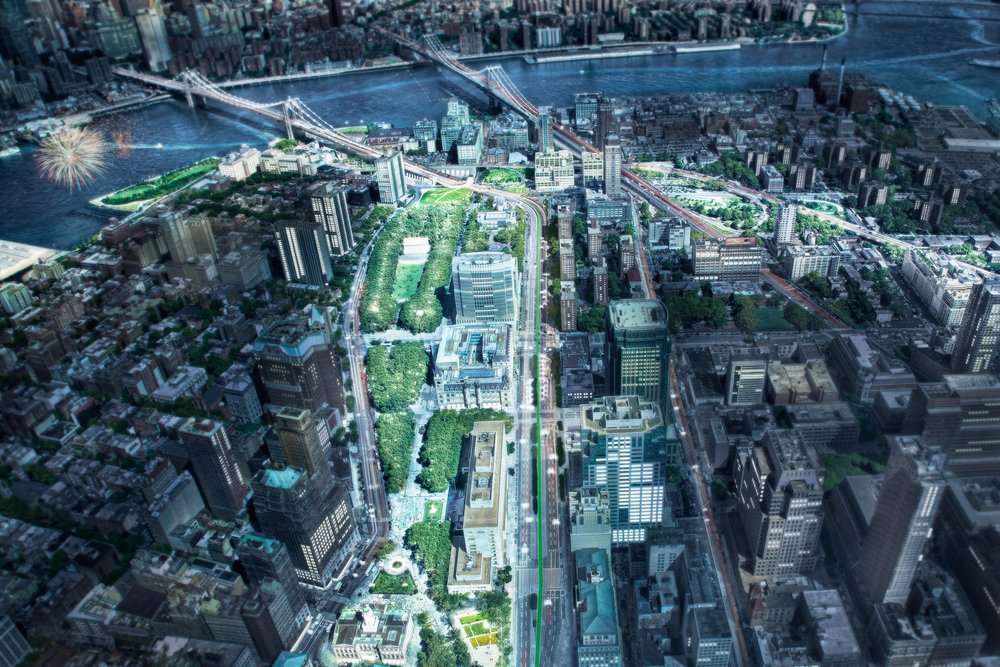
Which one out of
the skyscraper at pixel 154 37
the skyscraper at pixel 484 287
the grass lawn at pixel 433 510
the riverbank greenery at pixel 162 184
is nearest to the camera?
the grass lawn at pixel 433 510

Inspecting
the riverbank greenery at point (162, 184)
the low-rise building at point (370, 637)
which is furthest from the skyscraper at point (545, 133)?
the low-rise building at point (370, 637)

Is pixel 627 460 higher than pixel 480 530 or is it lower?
higher

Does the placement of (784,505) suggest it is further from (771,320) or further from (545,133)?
(545,133)

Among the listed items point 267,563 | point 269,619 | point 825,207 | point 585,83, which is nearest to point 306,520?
point 267,563

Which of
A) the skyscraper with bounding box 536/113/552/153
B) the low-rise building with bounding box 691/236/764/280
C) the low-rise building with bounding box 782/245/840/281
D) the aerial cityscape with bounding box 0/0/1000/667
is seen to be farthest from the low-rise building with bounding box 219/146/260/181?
the low-rise building with bounding box 782/245/840/281

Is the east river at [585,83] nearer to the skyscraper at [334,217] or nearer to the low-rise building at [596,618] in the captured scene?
the skyscraper at [334,217]

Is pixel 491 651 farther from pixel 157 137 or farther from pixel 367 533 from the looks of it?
pixel 157 137
